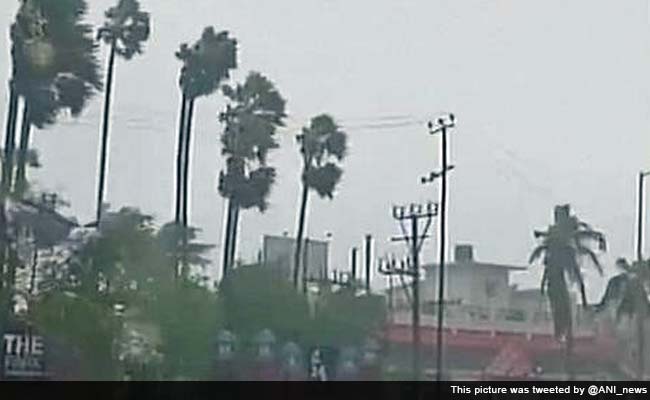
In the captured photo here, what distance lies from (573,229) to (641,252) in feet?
0.90

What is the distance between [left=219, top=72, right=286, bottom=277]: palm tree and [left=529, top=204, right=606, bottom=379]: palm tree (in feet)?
2.90

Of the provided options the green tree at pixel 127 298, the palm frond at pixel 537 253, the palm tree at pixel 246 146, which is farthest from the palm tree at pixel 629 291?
the green tree at pixel 127 298

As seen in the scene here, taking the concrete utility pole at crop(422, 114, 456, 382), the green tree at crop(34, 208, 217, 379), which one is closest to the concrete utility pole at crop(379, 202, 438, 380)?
the concrete utility pole at crop(422, 114, 456, 382)

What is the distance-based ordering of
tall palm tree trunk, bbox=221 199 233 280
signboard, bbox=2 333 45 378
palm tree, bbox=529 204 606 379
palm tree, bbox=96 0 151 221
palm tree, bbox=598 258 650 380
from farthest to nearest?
palm tree, bbox=598 258 650 380 < palm tree, bbox=529 204 606 379 < tall palm tree trunk, bbox=221 199 233 280 < palm tree, bbox=96 0 151 221 < signboard, bbox=2 333 45 378

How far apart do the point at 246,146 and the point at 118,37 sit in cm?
51

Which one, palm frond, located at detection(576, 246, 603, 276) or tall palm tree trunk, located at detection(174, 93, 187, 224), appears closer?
tall palm tree trunk, located at detection(174, 93, 187, 224)

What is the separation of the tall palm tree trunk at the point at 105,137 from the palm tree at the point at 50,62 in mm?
36

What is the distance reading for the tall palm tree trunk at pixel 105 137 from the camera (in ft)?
12.2

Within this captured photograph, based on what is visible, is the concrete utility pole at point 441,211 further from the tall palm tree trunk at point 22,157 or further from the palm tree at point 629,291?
the tall palm tree trunk at point 22,157

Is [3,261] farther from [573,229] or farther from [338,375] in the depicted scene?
[573,229]

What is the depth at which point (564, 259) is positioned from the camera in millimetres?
4000

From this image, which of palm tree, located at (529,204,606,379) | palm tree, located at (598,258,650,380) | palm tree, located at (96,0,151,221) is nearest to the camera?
palm tree, located at (96,0,151,221)

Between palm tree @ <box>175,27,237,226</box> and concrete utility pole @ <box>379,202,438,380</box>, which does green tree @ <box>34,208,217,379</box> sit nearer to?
palm tree @ <box>175,27,237,226</box>

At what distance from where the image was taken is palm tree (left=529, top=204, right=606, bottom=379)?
13.1ft
